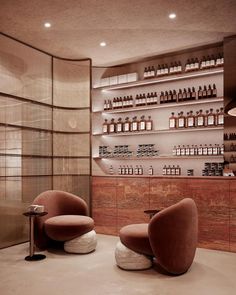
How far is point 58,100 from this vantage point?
5.60m

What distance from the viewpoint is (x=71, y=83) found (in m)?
5.79

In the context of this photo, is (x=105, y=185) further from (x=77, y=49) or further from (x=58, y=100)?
(x=77, y=49)

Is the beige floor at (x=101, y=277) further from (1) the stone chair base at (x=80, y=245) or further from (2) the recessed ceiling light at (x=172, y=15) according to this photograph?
(2) the recessed ceiling light at (x=172, y=15)

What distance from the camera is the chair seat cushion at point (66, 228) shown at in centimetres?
415

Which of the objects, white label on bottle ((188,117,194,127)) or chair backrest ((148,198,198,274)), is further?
white label on bottle ((188,117,194,127))

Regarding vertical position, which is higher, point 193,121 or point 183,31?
point 183,31

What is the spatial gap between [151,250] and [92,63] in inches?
154

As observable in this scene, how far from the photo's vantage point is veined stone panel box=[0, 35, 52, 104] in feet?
15.3

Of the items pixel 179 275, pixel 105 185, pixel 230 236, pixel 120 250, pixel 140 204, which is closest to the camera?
pixel 179 275

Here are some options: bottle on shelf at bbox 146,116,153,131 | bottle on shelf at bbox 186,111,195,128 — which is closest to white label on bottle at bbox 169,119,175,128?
bottle on shelf at bbox 186,111,195,128

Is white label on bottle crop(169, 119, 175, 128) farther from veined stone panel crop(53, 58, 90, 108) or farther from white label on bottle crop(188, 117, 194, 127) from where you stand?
veined stone panel crop(53, 58, 90, 108)

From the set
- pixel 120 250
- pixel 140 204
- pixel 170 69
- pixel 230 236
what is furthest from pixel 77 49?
pixel 230 236

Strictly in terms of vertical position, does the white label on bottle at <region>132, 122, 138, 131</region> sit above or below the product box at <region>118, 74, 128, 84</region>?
below

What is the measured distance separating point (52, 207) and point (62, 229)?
1.94ft
